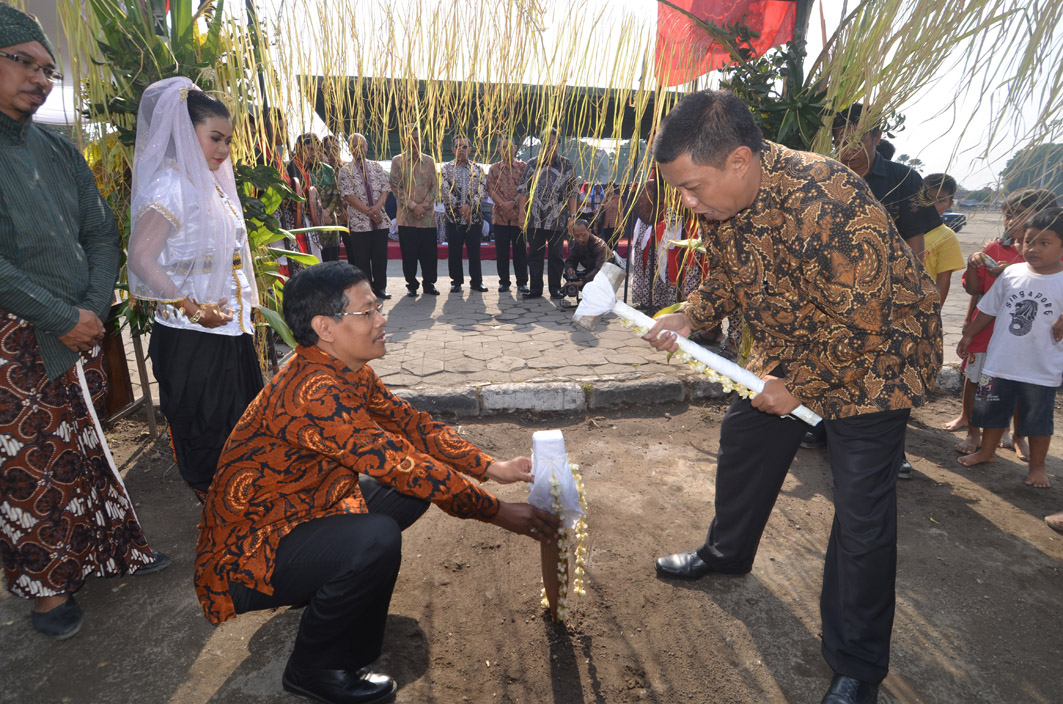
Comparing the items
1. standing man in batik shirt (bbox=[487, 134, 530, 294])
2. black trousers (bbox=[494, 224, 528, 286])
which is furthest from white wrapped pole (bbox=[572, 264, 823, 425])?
black trousers (bbox=[494, 224, 528, 286])

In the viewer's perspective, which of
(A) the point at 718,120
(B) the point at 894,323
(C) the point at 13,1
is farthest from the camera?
(C) the point at 13,1

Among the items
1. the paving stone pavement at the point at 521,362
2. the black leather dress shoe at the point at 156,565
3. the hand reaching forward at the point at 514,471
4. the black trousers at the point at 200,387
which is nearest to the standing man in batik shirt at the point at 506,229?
the paving stone pavement at the point at 521,362

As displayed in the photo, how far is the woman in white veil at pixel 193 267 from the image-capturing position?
230cm

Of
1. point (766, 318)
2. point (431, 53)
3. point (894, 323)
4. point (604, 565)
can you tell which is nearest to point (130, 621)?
point (604, 565)

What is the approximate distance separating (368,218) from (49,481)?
4.99 m

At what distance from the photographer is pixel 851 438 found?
5.82ft

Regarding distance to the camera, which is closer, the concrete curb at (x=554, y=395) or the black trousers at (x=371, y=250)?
the concrete curb at (x=554, y=395)

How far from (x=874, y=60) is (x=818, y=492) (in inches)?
86.7

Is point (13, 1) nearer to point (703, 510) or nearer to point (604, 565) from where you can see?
point (604, 565)

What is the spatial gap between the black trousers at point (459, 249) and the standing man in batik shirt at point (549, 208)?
86 cm

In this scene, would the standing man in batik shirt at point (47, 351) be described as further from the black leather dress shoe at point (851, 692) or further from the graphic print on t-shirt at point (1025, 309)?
the graphic print on t-shirt at point (1025, 309)

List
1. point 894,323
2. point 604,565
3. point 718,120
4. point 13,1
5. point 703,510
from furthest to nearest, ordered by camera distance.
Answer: point 703,510, point 604,565, point 13,1, point 894,323, point 718,120

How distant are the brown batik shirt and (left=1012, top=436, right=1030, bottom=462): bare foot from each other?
8.31 ft

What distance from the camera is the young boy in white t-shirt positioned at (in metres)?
3.04
